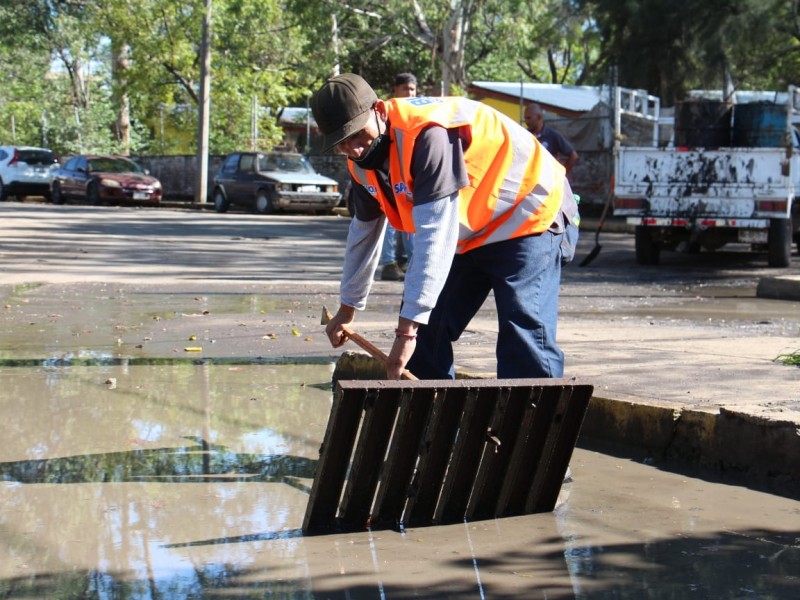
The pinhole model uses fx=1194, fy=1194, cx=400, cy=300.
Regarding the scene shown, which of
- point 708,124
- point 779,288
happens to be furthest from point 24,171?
point 779,288

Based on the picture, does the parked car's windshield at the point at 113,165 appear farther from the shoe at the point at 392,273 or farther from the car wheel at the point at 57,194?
the shoe at the point at 392,273

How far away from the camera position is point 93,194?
3216 centimetres

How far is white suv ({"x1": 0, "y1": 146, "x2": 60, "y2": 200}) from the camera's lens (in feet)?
114

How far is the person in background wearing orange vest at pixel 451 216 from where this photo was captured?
12.7ft

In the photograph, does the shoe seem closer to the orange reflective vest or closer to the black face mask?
the orange reflective vest

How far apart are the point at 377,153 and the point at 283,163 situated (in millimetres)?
25793

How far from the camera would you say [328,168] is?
116 ft

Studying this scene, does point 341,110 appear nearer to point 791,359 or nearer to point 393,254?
point 791,359

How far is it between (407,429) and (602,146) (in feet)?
78.1

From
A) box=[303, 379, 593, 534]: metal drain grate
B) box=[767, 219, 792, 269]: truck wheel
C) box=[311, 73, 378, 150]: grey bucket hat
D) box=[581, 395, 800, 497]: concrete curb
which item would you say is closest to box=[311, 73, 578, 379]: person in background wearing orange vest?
box=[311, 73, 378, 150]: grey bucket hat

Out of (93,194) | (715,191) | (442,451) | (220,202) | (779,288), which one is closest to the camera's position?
(442,451)

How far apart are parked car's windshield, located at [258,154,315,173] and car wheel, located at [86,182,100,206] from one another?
17.9 ft

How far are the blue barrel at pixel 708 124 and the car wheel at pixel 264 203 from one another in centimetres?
1442

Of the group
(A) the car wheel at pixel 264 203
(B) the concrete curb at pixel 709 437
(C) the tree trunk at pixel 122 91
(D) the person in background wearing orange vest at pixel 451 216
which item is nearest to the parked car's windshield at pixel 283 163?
(A) the car wheel at pixel 264 203
